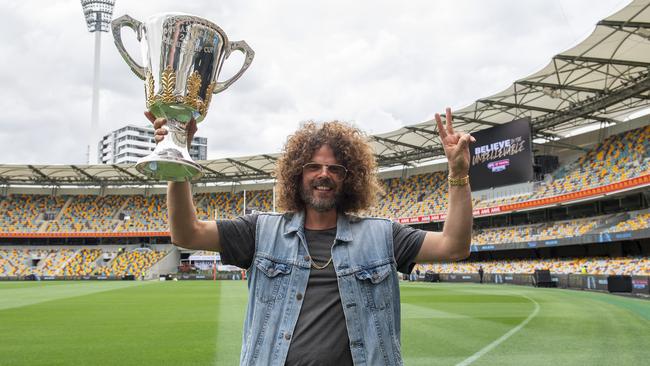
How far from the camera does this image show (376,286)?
255 cm

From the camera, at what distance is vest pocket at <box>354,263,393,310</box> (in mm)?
2525

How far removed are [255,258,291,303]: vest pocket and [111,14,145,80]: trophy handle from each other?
3.91 ft

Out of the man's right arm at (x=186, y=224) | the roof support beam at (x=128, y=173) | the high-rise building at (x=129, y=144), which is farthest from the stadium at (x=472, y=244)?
the high-rise building at (x=129, y=144)

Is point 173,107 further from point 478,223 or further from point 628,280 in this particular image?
point 478,223

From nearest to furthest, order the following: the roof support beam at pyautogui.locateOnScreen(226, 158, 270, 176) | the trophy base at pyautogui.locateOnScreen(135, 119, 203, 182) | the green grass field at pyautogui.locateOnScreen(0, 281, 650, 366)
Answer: the trophy base at pyautogui.locateOnScreen(135, 119, 203, 182)
the green grass field at pyautogui.locateOnScreen(0, 281, 650, 366)
the roof support beam at pyautogui.locateOnScreen(226, 158, 270, 176)

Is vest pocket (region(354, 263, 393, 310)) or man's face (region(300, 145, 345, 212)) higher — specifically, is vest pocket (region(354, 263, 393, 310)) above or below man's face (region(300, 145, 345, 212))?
below

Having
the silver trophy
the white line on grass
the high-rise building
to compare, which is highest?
the high-rise building

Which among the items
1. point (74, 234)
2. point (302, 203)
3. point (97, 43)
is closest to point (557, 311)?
point (302, 203)

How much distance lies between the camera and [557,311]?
14.4 meters

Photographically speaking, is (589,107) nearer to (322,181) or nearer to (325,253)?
(322,181)

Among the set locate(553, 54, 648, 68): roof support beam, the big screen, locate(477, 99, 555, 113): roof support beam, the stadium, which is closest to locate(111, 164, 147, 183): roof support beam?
the stadium

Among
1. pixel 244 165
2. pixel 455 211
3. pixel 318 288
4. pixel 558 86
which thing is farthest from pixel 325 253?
pixel 244 165

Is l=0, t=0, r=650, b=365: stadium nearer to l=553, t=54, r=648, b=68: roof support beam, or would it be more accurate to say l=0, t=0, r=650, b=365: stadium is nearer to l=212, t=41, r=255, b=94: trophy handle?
l=553, t=54, r=648, b=68: roof support beam

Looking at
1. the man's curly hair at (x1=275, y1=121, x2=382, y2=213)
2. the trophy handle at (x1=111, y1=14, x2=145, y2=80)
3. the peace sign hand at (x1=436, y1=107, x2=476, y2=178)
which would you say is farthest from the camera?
the man's curly hair at (x1=275, y1=121, x2=382, y2=213)
